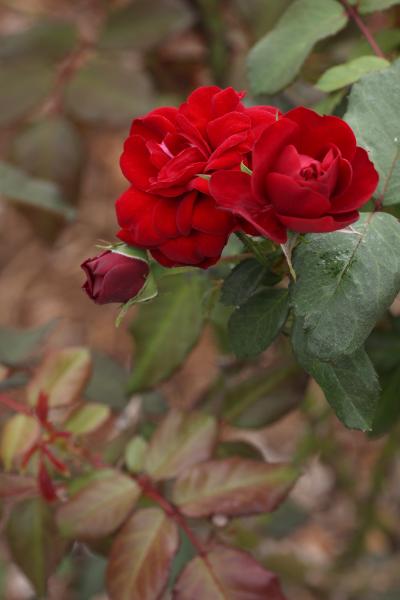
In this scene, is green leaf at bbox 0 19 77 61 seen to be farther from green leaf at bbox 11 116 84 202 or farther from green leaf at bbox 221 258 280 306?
green leaf at bbox 221 258 280 306

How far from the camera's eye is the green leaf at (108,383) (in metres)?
1.00

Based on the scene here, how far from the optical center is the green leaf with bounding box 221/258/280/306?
558 mm

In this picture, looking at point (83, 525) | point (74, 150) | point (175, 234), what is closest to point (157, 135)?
point (175, 234)

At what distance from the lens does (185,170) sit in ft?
1.53

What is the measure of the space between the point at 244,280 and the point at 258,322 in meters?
0.04

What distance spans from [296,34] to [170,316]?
1.08ft

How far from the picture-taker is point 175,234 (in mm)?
482

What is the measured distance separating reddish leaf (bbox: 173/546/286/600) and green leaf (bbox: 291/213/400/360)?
0.81ft

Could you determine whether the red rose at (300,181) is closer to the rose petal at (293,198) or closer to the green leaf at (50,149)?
the rose petal at (293,198)

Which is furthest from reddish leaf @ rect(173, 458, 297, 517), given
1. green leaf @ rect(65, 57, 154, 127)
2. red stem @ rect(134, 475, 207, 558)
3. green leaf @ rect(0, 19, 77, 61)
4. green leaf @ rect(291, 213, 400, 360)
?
green leaf @ rect(0, 19, 77, 61)

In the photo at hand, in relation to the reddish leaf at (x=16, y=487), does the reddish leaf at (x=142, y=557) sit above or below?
below

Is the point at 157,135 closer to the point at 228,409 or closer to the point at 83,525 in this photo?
the point at 83,525

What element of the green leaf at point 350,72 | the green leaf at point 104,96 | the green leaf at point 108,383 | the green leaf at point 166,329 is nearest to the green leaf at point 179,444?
the green leaf at point 166,329

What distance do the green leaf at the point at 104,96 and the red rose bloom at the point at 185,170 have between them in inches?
27.4
